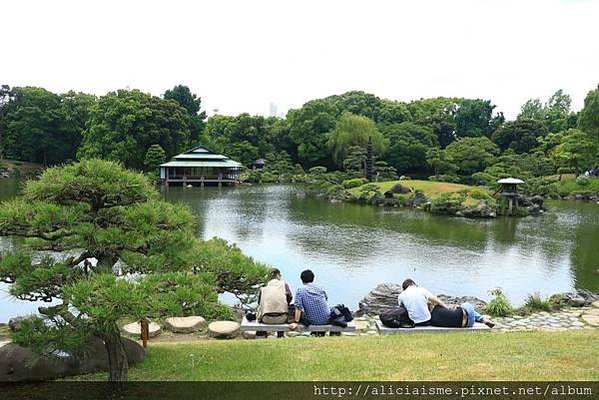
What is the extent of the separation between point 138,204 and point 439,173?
35.0m

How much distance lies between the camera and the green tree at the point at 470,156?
3691cm

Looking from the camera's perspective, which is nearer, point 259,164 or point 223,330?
point 223,330

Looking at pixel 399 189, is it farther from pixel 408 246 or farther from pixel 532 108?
pixel 532 108

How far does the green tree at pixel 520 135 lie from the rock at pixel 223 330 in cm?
4046

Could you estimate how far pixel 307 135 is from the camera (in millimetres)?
46000

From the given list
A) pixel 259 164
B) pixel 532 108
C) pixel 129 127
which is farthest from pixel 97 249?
pixel 532 108

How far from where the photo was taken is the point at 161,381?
175 inches

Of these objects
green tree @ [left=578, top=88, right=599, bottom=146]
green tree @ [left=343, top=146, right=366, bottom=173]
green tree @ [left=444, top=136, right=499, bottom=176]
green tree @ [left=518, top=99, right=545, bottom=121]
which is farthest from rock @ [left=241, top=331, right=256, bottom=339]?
green tree @ [left=518, top=99, right=545, bottom=121]

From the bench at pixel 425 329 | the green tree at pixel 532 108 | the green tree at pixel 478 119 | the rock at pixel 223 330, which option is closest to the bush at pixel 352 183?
the green tree at pixel 478 119

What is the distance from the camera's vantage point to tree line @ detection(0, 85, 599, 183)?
120 feet

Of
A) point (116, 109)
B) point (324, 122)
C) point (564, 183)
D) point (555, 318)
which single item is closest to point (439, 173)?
point (564, 183)

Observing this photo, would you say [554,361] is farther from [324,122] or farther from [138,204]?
[324,122]

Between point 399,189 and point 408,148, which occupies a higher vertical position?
point 408,148

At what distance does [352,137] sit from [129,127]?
16.7 meters
